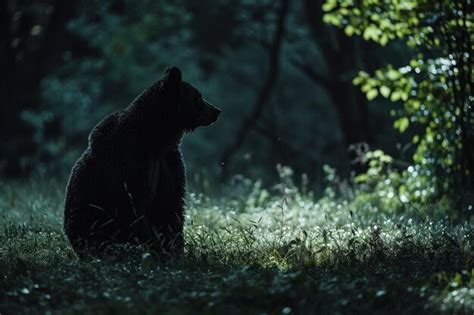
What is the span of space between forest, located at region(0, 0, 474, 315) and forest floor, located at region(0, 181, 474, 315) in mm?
20

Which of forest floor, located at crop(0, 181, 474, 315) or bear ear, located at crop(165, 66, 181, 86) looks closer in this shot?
forest floor, located at crop(0, 181, 474, 315)

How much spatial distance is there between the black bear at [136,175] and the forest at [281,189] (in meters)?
0.37

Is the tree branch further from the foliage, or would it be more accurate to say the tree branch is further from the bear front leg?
the bear front leg

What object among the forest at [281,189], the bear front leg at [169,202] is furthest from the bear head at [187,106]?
the forest at [281,189]

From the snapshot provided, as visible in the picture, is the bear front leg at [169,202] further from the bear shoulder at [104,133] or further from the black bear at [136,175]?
the bear shoulder at [104,133]

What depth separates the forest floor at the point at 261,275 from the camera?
6074 mm

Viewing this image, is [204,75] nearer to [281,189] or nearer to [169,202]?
[281,189]

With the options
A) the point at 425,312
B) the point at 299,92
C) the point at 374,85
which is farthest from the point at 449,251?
the point at 299,92

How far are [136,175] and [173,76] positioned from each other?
106 cm

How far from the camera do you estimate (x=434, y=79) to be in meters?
11.2

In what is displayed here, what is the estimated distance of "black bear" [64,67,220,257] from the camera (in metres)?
8.45

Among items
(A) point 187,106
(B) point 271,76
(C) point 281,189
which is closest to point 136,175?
(A) point 187,106

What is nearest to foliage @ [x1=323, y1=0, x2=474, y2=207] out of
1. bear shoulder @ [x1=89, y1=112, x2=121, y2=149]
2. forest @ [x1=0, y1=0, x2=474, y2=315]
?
forest @ [x1=0, y1=0, x2=474, y2=315]

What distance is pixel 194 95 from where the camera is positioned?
8.77 meters
